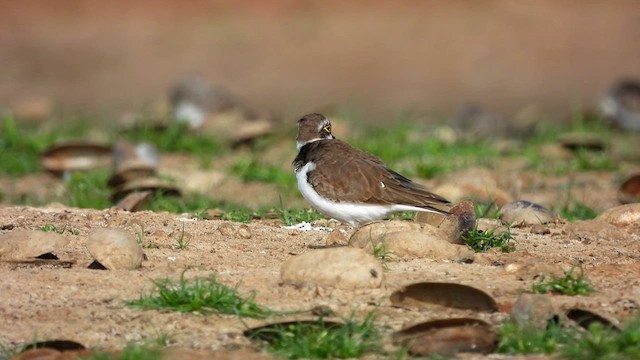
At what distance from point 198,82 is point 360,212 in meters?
6.96

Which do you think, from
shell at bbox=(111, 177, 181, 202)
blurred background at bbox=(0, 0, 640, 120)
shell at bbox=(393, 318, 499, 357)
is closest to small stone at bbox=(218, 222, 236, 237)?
shell at bbox=(111, 177, 181, 202)

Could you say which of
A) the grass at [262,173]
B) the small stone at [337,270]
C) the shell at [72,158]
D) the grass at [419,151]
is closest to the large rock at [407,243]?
the small stone at [337,270]

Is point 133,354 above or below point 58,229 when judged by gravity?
below

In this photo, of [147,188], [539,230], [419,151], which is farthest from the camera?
[419,151]

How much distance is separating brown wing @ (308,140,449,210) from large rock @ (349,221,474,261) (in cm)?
42

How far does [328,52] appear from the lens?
19797 mm

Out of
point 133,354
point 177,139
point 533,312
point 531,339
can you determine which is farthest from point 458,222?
point 177,139

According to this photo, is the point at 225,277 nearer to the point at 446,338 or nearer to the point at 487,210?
the point at 446,338

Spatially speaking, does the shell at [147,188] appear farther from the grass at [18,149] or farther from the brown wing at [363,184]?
the grass at [18,149]

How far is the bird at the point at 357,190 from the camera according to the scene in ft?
23.6

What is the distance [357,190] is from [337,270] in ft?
4.82

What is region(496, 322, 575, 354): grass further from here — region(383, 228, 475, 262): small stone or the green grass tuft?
the green grass tuft

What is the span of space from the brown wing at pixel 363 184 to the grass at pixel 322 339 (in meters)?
1.86

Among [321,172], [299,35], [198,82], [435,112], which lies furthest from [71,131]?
[299,35]
